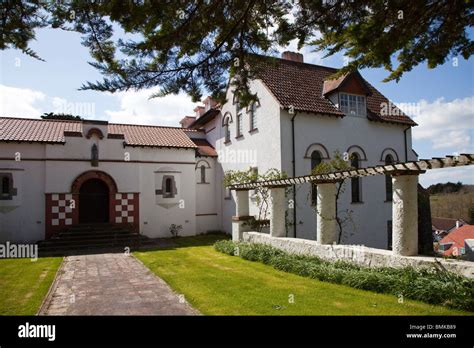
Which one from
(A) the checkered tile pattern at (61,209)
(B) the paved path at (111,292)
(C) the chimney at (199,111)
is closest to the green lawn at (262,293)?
(B) the paved path at (111,292)

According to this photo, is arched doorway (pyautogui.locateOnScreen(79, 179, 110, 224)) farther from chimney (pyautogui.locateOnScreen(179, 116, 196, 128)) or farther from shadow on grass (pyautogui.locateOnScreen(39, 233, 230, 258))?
chimney (pyautogui.locateOnScreen(179, 116, 196, 128))

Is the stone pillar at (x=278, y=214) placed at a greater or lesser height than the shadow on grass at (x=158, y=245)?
greater

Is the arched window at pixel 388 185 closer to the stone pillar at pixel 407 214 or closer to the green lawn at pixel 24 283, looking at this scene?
the stone pillar at pixel 407 214

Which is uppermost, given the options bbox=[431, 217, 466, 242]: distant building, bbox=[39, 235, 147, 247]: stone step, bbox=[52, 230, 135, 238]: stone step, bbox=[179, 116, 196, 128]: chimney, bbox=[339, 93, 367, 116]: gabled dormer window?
bbox=[179, 116, 196, 128]: chimney

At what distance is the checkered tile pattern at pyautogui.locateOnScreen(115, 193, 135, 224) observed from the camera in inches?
737

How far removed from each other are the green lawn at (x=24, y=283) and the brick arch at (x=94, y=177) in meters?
5.09

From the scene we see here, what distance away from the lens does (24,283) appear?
368 inches

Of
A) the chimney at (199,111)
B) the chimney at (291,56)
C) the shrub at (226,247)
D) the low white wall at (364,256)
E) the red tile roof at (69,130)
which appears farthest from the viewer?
the chimney at (199,111)

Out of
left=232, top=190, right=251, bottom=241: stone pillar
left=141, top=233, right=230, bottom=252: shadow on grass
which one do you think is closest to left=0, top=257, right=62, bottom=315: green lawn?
left=141, top=233, right=230, bottom=252: shadow on grass

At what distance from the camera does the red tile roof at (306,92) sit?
17.1 m

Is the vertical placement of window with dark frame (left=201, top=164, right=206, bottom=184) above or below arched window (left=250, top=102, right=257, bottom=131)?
below

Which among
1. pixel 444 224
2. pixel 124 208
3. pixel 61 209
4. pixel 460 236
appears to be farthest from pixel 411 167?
pixel 444 224

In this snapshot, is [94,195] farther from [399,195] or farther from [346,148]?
[399,195]

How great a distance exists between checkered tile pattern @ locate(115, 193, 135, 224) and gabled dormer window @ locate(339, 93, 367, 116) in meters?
13.2
